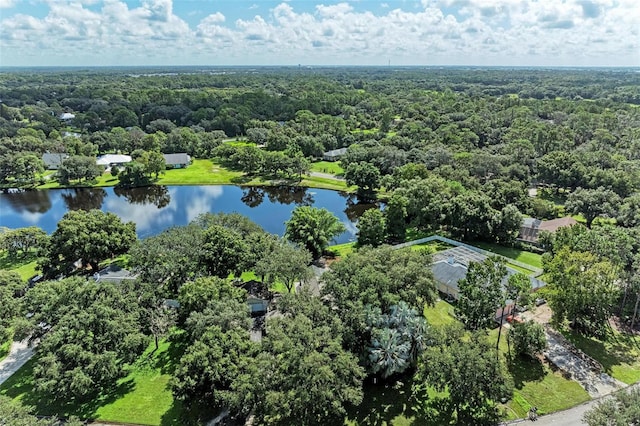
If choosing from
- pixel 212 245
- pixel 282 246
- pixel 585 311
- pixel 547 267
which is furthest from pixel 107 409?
pixel 585 311

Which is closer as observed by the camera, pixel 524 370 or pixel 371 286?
pixel 371 286

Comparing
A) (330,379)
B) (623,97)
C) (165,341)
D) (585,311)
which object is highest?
(623,97)

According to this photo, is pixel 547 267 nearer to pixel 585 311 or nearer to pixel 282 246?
pixel 585 311

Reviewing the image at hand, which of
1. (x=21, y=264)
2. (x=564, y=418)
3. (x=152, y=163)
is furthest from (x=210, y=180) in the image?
(x=564, y=418)

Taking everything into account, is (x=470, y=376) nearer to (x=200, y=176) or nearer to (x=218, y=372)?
(x=218, y=372)

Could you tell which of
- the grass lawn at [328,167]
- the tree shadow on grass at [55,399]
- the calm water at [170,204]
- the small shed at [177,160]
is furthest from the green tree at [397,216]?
the small shed at [177,160]

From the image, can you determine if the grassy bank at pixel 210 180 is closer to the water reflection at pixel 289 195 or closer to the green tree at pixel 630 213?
the water reflection at pixel 289 195
